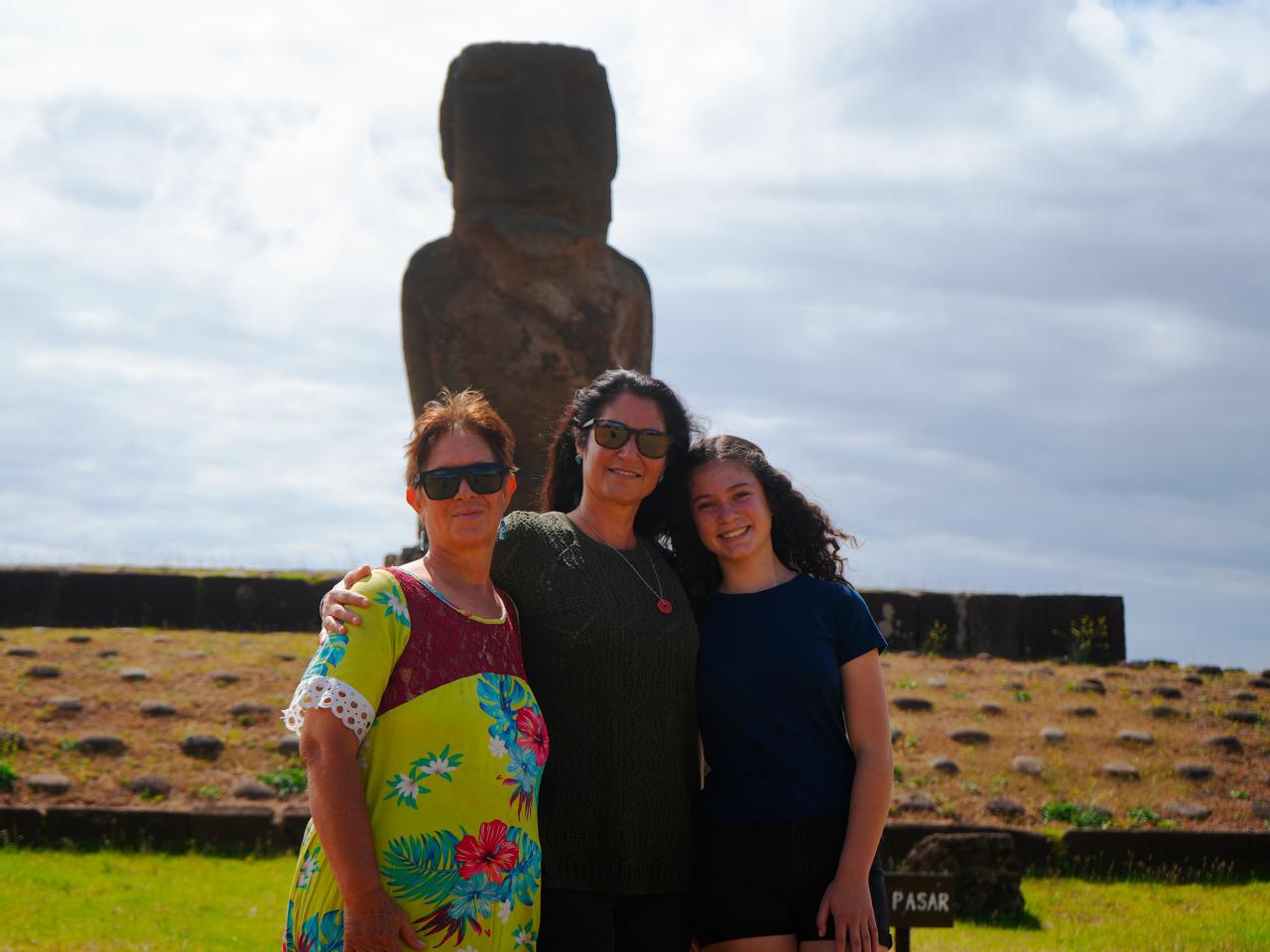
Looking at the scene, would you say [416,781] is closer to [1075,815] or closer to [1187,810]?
[1075,815]

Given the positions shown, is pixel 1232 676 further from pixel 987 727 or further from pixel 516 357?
pixel 516 357

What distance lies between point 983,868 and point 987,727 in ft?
6.91

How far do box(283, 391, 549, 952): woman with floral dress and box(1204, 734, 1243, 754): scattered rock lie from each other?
278 inches

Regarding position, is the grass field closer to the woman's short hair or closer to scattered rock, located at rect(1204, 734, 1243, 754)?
scattered rock, located at rect(1204, 734, 1243, 754)

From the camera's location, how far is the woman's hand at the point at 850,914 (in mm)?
2674

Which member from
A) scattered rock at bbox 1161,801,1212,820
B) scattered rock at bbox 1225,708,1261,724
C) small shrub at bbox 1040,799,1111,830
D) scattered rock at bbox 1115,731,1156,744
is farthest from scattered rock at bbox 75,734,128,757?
scattered rock at bbox 1225,708,1261,724

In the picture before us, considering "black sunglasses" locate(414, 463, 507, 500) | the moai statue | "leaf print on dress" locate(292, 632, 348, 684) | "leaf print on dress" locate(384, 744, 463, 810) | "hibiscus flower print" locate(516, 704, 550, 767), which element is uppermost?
the moai statue

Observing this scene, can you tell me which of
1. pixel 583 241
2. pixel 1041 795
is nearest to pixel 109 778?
pixel 583 241

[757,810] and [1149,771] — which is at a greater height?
[757,810]

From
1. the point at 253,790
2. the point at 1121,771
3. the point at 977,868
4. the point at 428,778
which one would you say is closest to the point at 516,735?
the point at 428,778

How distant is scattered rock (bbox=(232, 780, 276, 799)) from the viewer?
7066 millimetres

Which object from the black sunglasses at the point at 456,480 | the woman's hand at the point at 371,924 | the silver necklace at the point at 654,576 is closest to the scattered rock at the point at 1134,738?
the silver necklace at the point at 654,576

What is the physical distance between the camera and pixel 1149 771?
7961 millimetres

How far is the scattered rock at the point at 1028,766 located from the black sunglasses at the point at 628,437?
549cm
